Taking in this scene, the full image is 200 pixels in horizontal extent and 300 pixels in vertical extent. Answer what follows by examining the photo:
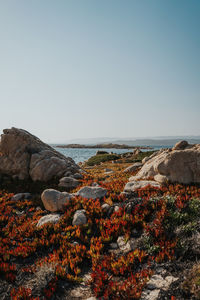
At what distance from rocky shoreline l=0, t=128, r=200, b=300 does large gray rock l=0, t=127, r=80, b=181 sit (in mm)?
2727

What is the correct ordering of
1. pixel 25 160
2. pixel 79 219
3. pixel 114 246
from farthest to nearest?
pixel 25 160
pixel 79 219
pixel 114 246

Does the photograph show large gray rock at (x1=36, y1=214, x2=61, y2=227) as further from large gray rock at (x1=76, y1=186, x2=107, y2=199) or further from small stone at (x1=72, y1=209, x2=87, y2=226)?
large gray rock at (x1=76, y1=186, x2=107, y2=199)

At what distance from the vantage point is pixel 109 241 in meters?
6.45

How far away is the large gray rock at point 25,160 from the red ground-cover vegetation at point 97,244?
15.8ft

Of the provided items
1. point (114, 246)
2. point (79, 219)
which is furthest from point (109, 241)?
point (79, 219)

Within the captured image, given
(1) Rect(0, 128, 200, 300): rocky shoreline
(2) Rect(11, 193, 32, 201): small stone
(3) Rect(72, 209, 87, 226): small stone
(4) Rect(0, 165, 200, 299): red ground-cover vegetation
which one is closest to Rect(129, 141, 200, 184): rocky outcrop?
(1) Rect(0, 128, 200, 300): rocky shoreline

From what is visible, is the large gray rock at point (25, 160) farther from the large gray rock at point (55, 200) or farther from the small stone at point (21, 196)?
the large gray rock at point (55, 200)

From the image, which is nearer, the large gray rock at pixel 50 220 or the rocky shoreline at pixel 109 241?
the rocky shoreline at pixel 109 241

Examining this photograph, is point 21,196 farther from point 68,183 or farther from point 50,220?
point 50,220

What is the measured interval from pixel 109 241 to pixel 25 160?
1053 centimetres

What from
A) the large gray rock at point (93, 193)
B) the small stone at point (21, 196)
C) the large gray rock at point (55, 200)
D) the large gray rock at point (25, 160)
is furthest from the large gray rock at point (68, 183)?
the large gray rock at point (55, 200)

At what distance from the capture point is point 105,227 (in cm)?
715

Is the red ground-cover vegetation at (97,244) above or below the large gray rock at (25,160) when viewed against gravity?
below

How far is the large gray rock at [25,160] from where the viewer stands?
14109mm
